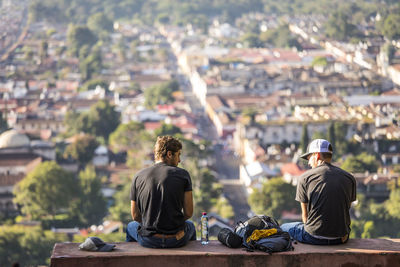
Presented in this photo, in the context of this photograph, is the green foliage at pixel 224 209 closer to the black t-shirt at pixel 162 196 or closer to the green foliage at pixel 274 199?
the green foliage at pixel 274 199

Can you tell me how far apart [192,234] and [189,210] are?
21cm

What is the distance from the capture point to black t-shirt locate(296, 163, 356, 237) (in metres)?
5.62

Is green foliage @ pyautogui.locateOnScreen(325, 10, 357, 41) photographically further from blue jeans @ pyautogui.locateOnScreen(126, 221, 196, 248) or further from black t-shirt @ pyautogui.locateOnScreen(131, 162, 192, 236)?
black t-shirt @ pyautogui.locateOnScreen(131, 162, 192, 236)

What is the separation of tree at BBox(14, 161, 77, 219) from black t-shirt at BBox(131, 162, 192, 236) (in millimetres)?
20513

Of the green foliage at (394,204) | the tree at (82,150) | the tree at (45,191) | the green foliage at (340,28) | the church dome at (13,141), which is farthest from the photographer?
the green foliage at (340,28)

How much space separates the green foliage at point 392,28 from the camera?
74688 mm

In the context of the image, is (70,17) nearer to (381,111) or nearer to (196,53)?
(196,53)

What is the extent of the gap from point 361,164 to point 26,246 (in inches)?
499

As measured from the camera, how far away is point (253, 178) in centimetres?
2875

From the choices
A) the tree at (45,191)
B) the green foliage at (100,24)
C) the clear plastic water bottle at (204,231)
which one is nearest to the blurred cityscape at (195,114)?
the tree at (45,191)

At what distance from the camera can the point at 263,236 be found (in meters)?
5.52

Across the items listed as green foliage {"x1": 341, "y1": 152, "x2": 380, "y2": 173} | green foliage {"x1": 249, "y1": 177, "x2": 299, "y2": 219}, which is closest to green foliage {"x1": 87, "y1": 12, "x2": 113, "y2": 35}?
green foliage {"x1": 341, "y1": 152, "x2": 380, "y2": 173}

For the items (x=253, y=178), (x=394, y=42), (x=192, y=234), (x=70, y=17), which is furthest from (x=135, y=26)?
(x=192, y=234)

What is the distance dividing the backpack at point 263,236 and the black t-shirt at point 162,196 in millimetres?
413
